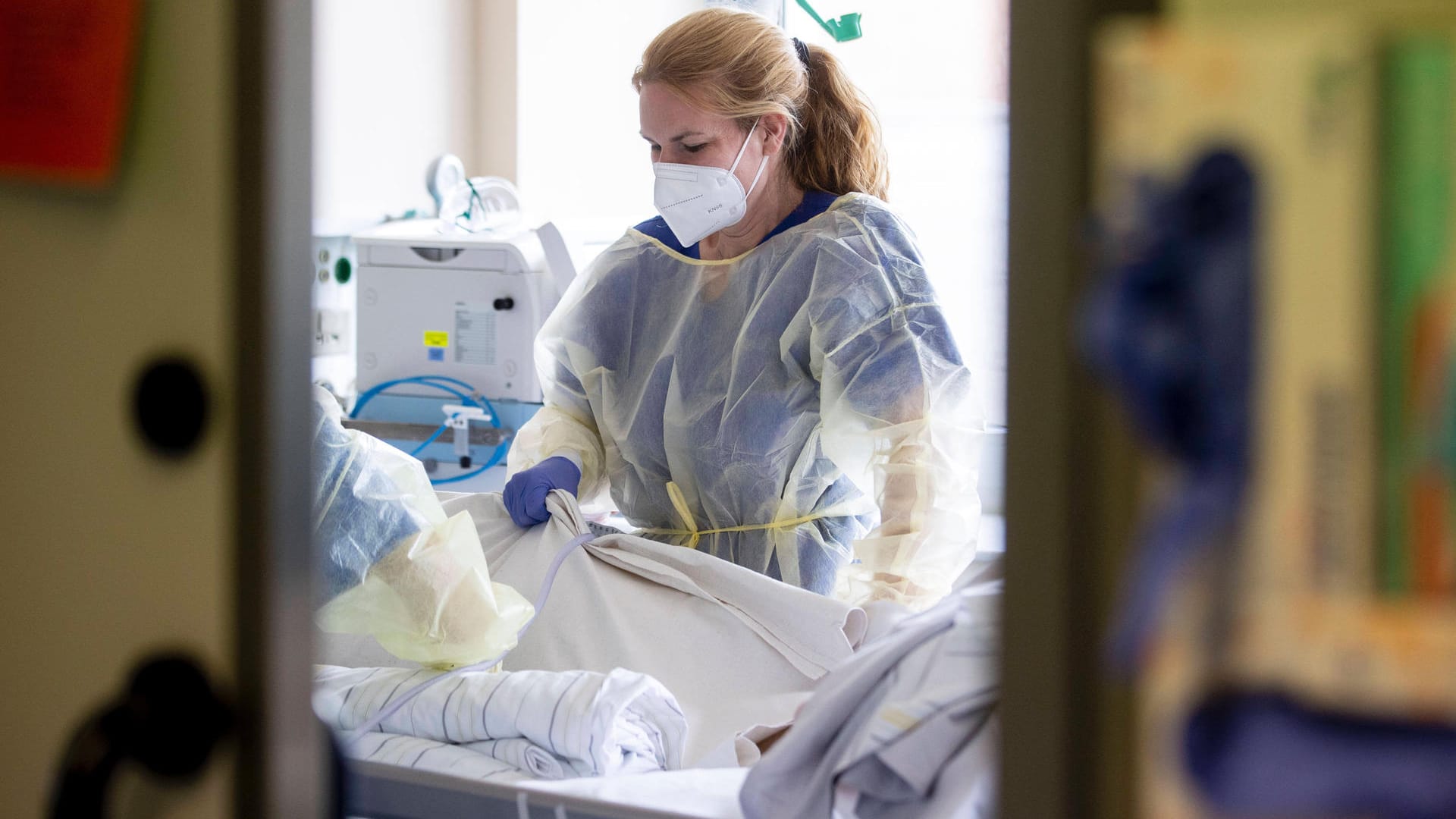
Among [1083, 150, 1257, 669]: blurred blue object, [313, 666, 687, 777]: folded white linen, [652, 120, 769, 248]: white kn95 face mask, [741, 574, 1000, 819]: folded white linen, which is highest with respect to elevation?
[652, 120, 769, 248]: white kn95 face mask

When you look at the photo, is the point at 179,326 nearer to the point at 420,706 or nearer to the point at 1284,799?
the point at 1284,799

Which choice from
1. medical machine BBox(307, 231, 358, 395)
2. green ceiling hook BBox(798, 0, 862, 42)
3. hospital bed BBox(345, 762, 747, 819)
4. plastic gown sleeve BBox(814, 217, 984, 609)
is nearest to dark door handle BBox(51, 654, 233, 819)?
hospital bed BBox(345, 762, 747, 819)

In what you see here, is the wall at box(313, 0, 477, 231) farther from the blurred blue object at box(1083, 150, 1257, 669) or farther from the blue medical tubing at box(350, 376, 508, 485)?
the blurred blue object at box(1083, 150, 1257, 669)

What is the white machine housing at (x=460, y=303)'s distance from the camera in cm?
252

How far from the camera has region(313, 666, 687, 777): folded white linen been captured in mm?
1112

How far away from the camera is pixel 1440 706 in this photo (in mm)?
266

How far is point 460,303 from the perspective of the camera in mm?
2576

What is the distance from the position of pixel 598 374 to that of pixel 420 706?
85 cm

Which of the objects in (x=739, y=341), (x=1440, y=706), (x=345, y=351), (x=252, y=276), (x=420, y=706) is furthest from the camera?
(x=345, y=351)

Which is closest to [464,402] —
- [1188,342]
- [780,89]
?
[780,89]

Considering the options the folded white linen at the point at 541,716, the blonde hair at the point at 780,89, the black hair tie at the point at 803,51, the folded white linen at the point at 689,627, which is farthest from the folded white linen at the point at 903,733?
the black hair tie at the point at 803,51

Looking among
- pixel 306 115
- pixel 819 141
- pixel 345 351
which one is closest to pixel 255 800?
pixel 306 115

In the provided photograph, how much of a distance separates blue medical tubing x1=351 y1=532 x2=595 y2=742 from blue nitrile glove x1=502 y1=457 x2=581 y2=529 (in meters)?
0.10

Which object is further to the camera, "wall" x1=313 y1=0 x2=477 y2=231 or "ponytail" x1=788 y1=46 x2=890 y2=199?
"wall" x1=313 y1=0 x2=477 y2=231
